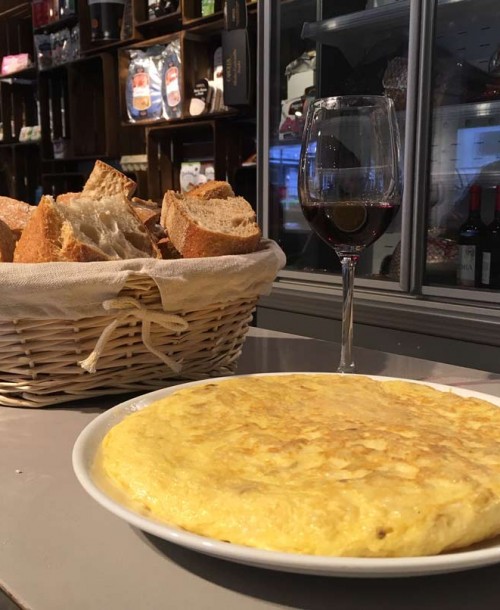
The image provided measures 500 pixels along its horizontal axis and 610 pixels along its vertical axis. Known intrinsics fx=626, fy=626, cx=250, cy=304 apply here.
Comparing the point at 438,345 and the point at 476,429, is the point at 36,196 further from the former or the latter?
the point at 476,429

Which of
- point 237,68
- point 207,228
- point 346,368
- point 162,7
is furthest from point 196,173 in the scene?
point 346,368

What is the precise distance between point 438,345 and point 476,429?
1.63m

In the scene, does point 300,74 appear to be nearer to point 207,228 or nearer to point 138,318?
point 207,228

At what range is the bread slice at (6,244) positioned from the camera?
33.3 inches

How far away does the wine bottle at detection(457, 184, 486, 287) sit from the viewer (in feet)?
7.32

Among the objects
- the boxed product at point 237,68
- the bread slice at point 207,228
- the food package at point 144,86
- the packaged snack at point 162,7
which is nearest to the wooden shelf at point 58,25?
the food package at point 144,86

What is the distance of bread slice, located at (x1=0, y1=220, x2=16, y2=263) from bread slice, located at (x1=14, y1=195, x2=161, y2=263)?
0.9 inches

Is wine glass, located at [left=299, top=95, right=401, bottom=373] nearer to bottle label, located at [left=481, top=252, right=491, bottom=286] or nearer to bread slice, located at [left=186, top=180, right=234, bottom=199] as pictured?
bread slice, located at [left=186, top=180, right=234, bottom=199]

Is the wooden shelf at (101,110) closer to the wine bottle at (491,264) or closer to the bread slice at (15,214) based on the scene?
the wine bottle at (491,264)

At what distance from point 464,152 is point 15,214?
184cm

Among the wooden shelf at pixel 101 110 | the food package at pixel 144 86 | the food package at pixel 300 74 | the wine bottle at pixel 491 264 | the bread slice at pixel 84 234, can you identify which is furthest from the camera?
the food package at pixel 144 86

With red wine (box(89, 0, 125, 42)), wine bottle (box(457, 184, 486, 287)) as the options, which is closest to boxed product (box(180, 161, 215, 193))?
red wine (box(89, 0, 125, 42))

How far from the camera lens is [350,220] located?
0.84m

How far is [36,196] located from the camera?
479 centimetres
